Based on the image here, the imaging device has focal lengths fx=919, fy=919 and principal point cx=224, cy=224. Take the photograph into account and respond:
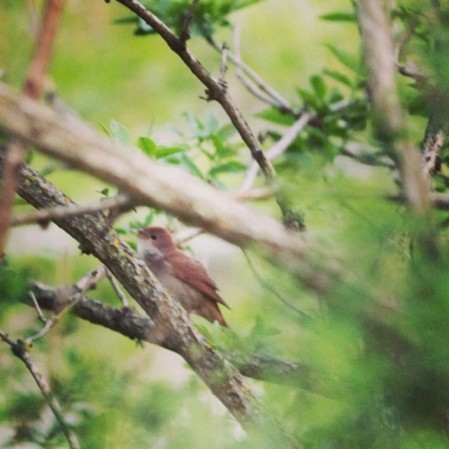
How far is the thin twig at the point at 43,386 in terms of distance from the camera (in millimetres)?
1878

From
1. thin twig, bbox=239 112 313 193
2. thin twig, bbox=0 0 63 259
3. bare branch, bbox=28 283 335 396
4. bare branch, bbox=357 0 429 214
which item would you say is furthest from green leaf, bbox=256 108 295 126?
thin twig, bbox=0 0 63 259

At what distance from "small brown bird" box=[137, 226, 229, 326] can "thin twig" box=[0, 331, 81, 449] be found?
138cm

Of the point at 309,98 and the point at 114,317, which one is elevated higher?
the point at 309,98

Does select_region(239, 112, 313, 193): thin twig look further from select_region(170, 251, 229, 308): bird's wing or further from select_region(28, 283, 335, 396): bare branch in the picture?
select_region(170, 251, 229, 308): bird's wing

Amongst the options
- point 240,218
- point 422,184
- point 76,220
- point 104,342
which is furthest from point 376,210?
point 104,342

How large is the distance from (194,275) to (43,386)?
174 centimetres

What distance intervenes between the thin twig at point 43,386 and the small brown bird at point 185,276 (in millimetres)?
1384

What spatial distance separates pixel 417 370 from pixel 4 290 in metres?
1.03

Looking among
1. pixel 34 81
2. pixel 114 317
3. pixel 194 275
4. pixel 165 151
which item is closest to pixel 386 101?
pixel 34 81

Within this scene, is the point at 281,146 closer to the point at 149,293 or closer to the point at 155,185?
the point at 149,293

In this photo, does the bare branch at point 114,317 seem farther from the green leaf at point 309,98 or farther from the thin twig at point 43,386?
the green leaf at point 309,98

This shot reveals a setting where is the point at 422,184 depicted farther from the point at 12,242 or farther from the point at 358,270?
the point at 12,242

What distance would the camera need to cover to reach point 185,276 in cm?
374

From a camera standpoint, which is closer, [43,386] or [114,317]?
[43,386]
